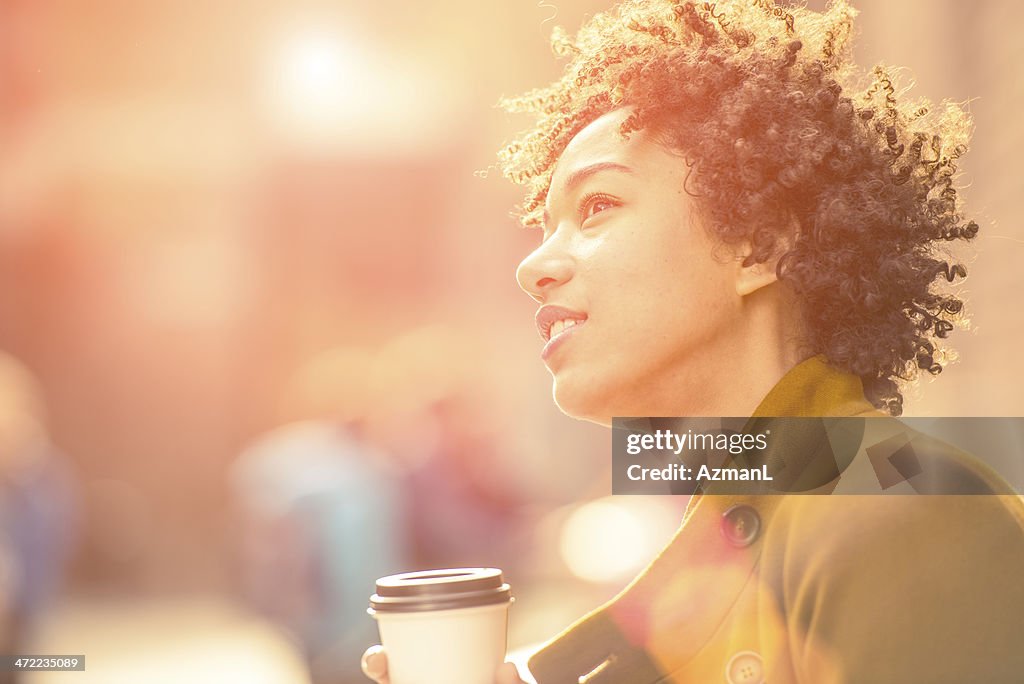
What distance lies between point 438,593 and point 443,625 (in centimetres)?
5

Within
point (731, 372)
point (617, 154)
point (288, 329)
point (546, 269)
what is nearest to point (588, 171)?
point (617, 154)

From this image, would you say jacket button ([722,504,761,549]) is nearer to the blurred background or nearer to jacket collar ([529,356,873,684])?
jacket collar ([529,356,873,684])

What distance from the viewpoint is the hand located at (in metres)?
1.57

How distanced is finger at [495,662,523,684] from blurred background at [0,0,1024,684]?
0.62 m

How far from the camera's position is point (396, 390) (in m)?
4.23

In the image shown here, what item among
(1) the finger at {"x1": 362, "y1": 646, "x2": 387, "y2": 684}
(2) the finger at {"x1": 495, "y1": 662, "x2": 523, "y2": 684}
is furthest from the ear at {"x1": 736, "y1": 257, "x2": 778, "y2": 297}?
(1) the finger at {"x1": 362, "y1": 646, "x2": 387, "y2": 684}

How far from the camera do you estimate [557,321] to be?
1845 mm

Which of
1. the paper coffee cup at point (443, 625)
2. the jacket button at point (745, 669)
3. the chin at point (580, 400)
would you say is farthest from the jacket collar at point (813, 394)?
the paper coffee cup at point (443, 625)

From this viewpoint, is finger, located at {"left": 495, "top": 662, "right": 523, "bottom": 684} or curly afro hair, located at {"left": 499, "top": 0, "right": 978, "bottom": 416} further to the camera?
curly afro hair, located at {"left": 499, "top": 0, "right": 978, "bottom": 416}

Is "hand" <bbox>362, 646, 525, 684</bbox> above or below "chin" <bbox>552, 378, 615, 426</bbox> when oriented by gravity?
below

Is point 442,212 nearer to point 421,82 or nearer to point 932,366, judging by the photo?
point 421,82

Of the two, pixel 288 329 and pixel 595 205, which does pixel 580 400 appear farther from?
pixel 288 329

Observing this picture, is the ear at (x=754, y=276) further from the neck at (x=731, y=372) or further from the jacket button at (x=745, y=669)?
the jacket button at (x=745, y=669)

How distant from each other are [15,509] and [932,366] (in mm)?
2401
